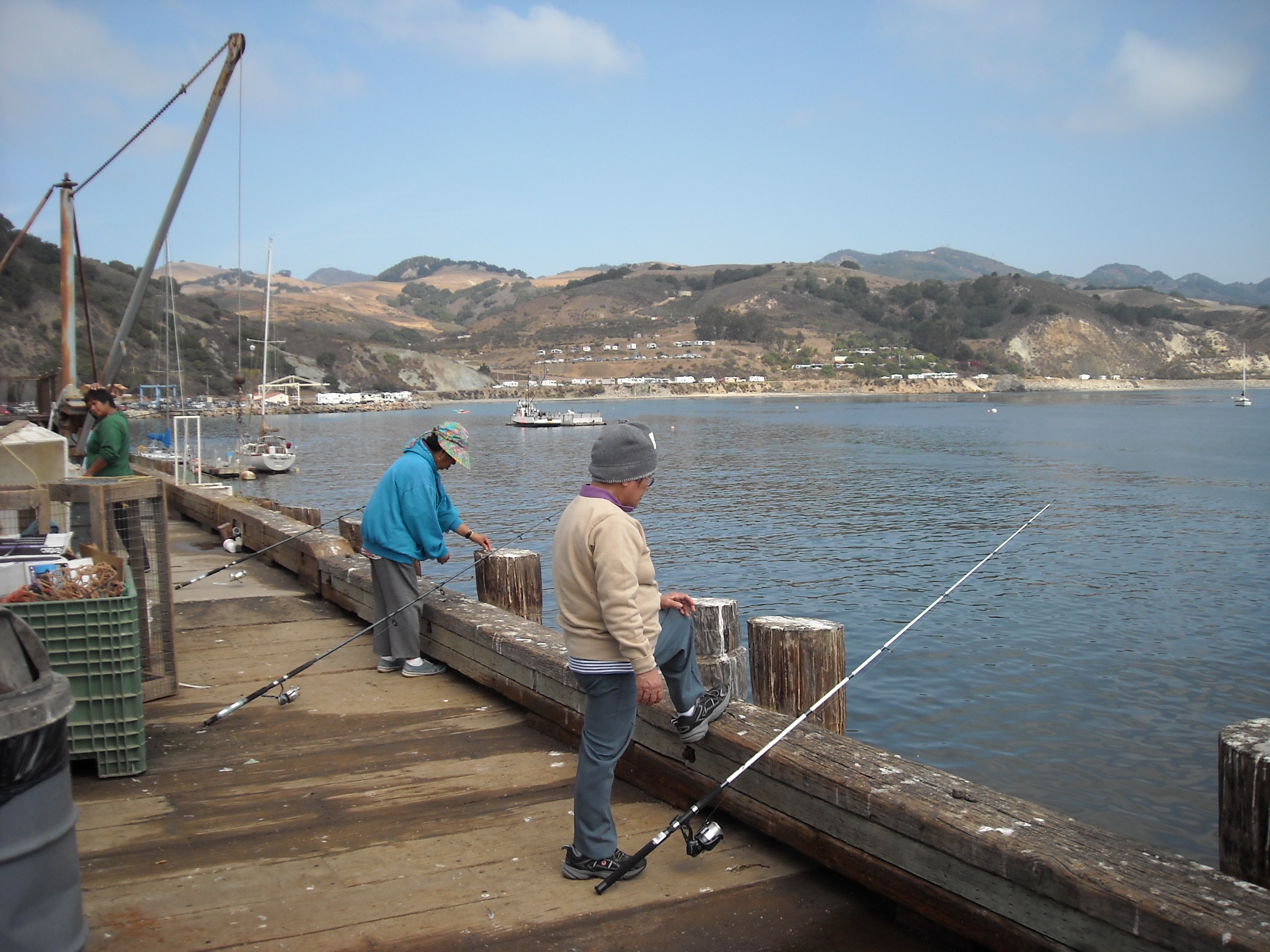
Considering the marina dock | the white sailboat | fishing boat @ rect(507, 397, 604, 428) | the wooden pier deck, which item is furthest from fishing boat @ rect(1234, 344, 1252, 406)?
the wooden pier deck

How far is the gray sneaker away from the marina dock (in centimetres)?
16

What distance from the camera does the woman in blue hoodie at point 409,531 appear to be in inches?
262

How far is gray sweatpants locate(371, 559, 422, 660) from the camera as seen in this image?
22.3 ft

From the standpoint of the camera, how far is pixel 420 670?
22.6 ft

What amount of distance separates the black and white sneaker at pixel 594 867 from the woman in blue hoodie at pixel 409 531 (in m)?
2.99

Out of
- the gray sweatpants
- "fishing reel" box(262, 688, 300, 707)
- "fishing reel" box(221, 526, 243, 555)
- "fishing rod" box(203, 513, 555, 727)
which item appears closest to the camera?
"fishing rod" box(203, 513, 555, 727)

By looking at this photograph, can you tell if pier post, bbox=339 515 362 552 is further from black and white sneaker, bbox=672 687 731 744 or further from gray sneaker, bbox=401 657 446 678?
black and white sneaker, bbox=672 687 731 744

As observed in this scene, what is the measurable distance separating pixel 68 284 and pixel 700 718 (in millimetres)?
13326

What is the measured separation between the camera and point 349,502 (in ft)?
114

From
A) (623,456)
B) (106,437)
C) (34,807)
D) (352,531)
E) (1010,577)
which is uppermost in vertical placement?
(623,456)

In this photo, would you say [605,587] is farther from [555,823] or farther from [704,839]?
[555,823]

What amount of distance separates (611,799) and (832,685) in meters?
1.38

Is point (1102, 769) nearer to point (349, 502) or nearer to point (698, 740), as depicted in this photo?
point (698, 740)

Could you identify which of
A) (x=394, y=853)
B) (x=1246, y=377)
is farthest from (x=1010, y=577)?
(x=1246, y=377)
